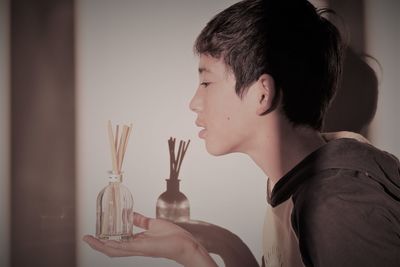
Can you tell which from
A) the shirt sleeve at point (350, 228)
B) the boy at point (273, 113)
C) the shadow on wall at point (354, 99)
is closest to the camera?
the shirt sleeve at point (350, 228)

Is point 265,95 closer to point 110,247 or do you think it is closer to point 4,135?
point 110,247

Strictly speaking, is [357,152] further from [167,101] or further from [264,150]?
[167,101]

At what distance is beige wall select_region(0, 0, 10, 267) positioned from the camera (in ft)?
3.79

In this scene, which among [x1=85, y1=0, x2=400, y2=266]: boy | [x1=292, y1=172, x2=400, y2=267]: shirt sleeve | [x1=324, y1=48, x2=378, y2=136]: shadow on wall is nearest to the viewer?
[x1=292, y1=172, x2=400, y2=267]: shirt sleeve

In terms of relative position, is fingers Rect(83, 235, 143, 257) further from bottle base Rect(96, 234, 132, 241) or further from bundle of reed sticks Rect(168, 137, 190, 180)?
bundle of reed sticks Rect(168, 137, 190, 180)

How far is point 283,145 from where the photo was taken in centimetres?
115

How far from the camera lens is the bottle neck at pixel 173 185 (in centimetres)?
118

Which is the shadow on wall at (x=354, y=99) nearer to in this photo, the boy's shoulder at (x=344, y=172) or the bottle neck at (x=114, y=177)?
the boy's shoulder at (x=344, y=172)

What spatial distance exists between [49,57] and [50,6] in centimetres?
15

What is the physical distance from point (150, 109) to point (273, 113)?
355 millimetres

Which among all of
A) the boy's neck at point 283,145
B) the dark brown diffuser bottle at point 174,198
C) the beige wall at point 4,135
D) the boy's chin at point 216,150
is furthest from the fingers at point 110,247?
the boy's neck at point 283,145

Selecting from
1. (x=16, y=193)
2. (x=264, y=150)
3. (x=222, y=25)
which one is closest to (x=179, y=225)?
(x=264, y=150)

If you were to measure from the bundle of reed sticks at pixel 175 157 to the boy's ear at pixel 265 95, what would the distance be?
24 cm

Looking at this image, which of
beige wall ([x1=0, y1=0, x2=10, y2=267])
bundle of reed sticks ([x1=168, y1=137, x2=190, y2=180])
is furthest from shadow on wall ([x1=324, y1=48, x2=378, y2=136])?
beige wall ([x1=0, y1=0, x2=10, y2=267])
